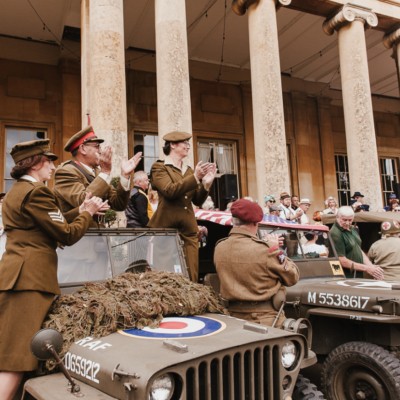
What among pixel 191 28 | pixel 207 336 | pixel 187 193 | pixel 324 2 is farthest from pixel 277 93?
pixel 207 336

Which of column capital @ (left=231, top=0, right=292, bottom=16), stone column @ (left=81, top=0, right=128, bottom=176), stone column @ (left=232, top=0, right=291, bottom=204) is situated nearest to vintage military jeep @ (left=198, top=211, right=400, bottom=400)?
stone column @ (left=81, top=0, right=128, bottom=176)

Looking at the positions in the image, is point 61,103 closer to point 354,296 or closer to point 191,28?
point 191,28

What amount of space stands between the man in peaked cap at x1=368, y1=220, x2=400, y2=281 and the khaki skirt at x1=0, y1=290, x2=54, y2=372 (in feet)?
13.9

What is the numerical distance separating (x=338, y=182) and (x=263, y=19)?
1182 cm

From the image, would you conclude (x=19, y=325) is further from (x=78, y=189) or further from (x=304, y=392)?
(x=304, y=392)

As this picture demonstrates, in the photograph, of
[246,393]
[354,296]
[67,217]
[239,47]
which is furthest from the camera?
[239,47]

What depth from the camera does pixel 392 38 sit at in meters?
15.1

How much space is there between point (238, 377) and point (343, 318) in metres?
1.95

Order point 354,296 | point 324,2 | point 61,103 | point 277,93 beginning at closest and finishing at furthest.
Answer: point 354,296 → point 277,93 → point 324,2 → point 61,103

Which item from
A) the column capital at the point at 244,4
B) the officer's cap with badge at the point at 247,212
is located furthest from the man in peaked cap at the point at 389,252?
the column capital at the point at 244,4

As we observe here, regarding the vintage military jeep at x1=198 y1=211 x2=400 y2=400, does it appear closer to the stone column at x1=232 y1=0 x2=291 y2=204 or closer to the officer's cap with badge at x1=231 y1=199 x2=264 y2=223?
the officer's cap with badge at x1=231 y1=199 x2=264 y2=223

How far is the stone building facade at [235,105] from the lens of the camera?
32.6ft

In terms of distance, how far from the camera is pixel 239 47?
Answer: 1800cm

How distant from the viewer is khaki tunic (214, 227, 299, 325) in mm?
3367
